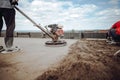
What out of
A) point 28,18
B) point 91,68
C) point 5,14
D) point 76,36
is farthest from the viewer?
point 76,36

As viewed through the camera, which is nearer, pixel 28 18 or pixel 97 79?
pixel 97 79

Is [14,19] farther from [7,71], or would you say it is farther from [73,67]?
[73,67]

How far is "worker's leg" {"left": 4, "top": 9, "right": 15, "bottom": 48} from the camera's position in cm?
402

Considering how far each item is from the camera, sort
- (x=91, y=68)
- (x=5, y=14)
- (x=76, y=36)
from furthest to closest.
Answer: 1. (x=76, y=36)
2. (x=5, y=14)
3. (x=91, y=68)

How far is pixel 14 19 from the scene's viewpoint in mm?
4176

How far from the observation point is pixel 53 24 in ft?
18.9

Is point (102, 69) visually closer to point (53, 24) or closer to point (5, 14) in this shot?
point (5, 14)

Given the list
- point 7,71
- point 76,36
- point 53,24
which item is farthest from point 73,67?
point 76,36

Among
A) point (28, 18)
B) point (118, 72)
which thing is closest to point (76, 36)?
point (28, 18)

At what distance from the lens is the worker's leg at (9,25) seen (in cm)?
402

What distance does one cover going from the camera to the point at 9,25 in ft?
13.3

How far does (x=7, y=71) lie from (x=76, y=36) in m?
10.7

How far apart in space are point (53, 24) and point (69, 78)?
13.6 ft

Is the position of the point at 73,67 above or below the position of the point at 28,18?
below
